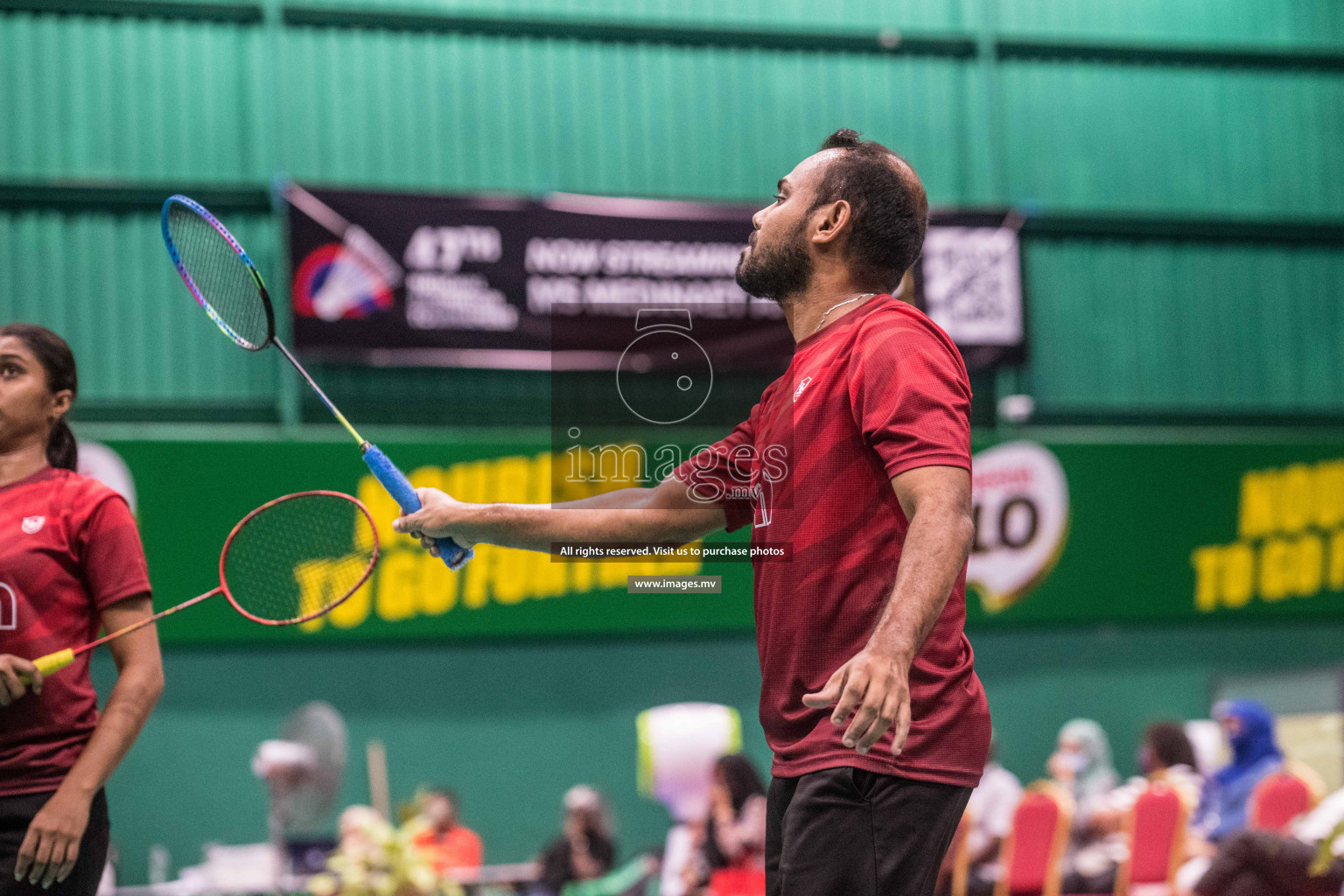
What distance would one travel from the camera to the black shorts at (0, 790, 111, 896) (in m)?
2.68

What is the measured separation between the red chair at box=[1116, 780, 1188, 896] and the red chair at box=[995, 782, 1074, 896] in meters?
0.37

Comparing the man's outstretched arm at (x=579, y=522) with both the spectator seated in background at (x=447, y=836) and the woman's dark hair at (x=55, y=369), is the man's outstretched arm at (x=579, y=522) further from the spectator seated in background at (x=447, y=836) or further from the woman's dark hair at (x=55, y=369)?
the spectator seated in background at (x=447, y=836)

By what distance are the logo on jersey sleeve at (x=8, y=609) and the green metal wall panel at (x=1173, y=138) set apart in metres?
9.78

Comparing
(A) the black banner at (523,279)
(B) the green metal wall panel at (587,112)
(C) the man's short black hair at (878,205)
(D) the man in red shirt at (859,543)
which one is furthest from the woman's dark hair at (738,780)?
(B) the green metal wall panel at (587,112)

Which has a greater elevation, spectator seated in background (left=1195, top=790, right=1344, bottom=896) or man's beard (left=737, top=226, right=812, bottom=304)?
man's beard (left=737, top=226, right=812, bottom=304)

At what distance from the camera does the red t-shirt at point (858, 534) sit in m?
2.10

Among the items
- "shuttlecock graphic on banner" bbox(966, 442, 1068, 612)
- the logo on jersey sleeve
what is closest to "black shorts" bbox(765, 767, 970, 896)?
the logo on jersey sleeve

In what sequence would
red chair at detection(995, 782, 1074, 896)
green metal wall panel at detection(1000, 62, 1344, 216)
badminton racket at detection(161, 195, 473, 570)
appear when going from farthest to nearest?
green metal wall panel at detection(1000, 62, 1344, 216), red chair at detection(995, 782, 1074, 896), badminton racket at detection(161, 195, 473, 570)

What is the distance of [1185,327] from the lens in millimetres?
11625

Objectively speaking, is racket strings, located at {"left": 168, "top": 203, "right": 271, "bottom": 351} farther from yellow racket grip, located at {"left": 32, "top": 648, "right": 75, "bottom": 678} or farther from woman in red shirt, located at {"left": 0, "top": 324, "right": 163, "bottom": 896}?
yellow racket grip, located at {"left": 32, "top": 648, "right": 75, "bottom": 678}

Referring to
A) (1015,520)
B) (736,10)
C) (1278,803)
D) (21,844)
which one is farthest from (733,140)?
(21,844)

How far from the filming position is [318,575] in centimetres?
299

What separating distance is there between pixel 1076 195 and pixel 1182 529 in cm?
288

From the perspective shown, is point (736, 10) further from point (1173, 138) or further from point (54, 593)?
point (54, 593)
